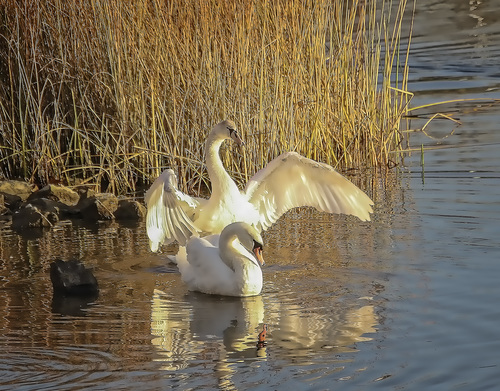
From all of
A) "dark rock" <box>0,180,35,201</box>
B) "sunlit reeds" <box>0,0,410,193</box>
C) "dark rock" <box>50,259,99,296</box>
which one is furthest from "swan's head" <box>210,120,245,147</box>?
"dark rock" <box>0,180,35,201</box>

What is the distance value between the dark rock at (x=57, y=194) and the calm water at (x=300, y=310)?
730 millimetres

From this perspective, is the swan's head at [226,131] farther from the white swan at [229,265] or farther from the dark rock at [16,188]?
the dark rock at [16,188]

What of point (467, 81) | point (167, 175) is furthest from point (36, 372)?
point (467, 81)

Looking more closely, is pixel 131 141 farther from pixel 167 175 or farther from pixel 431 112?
pixel 431 112

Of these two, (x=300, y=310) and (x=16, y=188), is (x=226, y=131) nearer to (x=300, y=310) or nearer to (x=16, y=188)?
(x=300, y=310)

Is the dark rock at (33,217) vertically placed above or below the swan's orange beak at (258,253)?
above

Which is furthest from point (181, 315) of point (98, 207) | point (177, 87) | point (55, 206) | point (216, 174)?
point (177, 87)

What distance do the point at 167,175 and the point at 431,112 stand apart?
23.2ft

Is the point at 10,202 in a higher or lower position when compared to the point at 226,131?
lower

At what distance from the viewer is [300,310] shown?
19.5 ft

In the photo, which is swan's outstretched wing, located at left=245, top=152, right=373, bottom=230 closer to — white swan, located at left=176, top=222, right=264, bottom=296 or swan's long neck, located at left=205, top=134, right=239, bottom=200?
swan's long neck, located at left=205, top=134, right=239, bottom=200

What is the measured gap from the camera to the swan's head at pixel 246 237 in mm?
6441

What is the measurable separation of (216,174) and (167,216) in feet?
2.59

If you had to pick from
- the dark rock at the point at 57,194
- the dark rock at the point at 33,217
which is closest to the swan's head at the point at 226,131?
the dark rock at the point at 33,217
